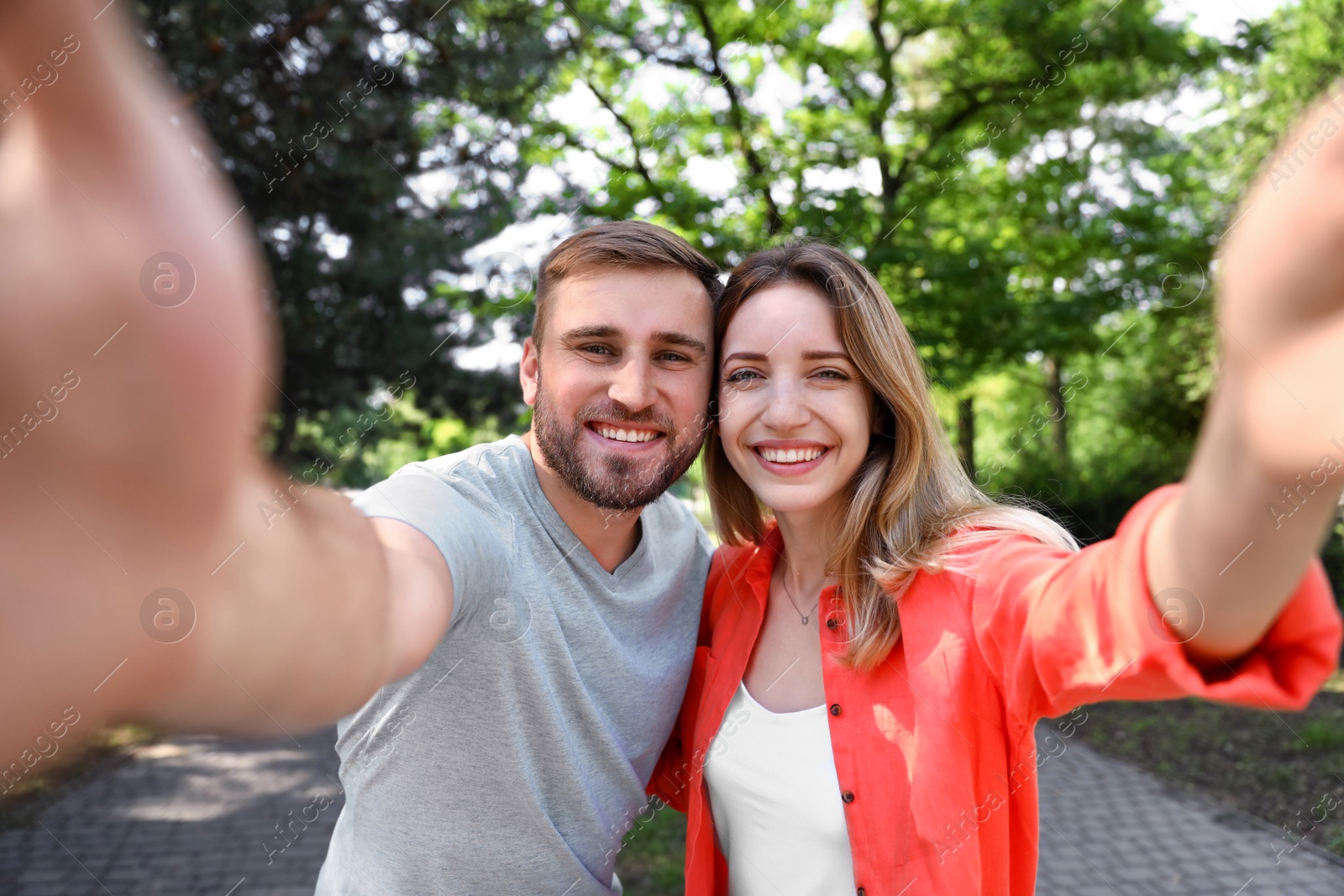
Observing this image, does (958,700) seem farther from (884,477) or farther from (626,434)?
(626,434)

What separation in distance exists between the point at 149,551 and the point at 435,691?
1424 millimetres

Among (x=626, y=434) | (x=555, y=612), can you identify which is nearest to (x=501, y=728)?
(x=555, y=612)

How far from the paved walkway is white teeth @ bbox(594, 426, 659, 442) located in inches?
178

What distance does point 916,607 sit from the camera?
1982 millimetres

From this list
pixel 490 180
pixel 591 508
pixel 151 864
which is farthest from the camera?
pixel 490 180

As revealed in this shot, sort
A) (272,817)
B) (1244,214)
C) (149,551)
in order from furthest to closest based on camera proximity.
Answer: (272,817)
(1244,214)
(149,551)

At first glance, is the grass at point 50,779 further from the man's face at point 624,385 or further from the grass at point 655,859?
the man's face at point 624,385

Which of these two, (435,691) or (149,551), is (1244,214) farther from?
(435,691)

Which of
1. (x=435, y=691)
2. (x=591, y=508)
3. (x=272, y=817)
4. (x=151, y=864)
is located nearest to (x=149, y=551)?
(x=435, y=691)

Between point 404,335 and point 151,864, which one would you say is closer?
point 151,864

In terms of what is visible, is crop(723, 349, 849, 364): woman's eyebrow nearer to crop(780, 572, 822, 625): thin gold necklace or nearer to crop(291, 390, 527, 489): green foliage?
crop(780, 572, 822, 625): thin gold necklace

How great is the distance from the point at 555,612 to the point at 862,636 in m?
0.77

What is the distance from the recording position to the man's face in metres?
2.23

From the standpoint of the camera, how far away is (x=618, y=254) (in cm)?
234
